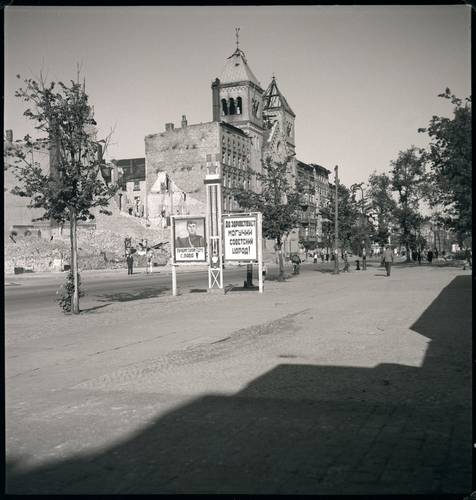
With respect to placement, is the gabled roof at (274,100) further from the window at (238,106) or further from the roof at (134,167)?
the roof at (134,167)

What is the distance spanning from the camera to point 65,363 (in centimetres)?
905

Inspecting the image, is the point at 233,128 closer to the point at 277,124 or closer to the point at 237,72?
the point at 237,72

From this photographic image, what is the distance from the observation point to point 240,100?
92.2 meters

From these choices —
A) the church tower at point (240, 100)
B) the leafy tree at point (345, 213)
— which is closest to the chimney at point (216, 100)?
the church tower at point (240, 100)

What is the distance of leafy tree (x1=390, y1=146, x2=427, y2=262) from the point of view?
2250 inches

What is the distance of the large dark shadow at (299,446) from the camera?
13.6ft

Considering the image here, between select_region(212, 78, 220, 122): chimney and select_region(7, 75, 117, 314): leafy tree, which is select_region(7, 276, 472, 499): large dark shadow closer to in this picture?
select_region(7, 75, 117, 314): leafy tree

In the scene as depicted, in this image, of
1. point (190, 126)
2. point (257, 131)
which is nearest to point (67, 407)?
point (190, 126)

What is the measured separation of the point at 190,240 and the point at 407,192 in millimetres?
39055

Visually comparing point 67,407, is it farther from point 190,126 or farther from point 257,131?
point 257,131

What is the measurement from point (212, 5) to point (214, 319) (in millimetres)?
10655

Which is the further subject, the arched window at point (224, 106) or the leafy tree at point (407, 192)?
the arched window at point (224, 106)

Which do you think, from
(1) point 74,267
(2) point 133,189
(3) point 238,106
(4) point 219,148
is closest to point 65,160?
(1) point 74,267

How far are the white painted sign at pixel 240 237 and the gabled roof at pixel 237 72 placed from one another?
7129cm
